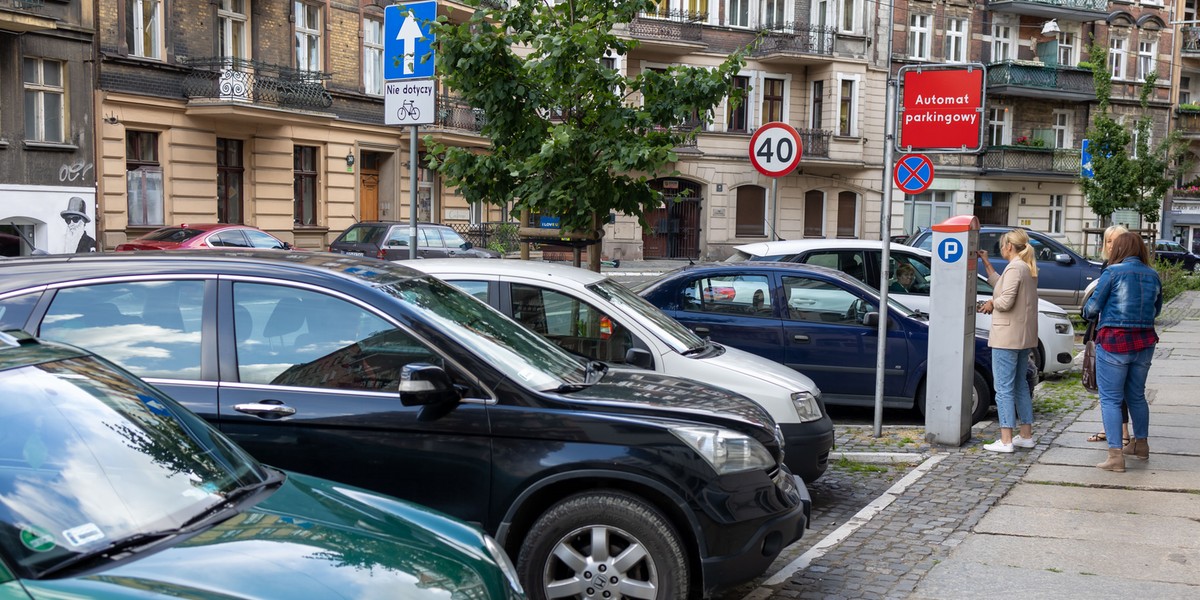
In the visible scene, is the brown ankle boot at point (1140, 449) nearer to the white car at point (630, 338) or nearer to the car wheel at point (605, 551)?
the white car at point (630, 338)

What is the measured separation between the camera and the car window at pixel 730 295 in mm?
10477

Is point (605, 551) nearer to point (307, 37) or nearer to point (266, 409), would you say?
point (266, 409)

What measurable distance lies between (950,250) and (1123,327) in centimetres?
160

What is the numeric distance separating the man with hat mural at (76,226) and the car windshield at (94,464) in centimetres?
2354

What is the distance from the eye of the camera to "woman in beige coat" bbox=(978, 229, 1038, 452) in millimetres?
8805

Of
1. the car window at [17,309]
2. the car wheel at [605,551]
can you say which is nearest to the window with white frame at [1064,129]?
the car wheel at [605,551]

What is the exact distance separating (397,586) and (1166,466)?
7549 mm

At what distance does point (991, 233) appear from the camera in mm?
21484

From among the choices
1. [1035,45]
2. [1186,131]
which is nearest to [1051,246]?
[1035,45]

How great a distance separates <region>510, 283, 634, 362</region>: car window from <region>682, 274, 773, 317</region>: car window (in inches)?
122

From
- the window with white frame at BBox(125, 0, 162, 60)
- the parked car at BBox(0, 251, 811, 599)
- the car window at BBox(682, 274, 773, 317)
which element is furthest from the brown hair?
the window with white frame at BBox(125, 0, 162, 60)

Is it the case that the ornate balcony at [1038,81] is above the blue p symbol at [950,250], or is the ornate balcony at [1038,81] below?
above

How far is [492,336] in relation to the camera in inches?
210

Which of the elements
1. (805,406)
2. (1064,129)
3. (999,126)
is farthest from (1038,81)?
(805,406)
